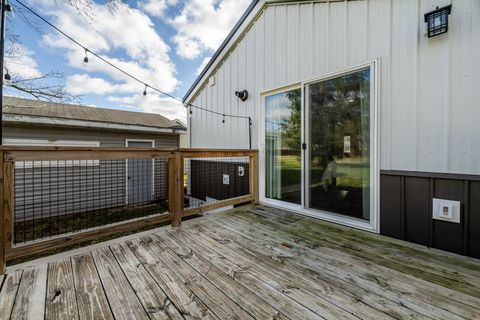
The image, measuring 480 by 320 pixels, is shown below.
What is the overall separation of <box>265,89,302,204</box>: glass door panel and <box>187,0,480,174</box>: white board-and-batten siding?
310mm

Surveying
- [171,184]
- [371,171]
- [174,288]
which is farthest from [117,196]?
[371,171]

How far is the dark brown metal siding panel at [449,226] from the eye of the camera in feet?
5.92

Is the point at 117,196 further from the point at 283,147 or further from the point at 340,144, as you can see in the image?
the point at 340,144

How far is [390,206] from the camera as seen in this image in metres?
2.18

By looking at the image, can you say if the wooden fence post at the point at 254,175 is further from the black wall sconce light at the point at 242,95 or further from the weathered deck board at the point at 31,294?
the weathered deck board at the point at 31,294

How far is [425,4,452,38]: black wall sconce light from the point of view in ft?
6.03

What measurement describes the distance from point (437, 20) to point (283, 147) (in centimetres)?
207

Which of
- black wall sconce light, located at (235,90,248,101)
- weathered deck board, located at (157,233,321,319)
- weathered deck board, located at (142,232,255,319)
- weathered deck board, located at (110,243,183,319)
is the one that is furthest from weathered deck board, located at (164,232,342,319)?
black wall sconce light, located at (235,90,248,101)

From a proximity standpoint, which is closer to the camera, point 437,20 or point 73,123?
point 437,20

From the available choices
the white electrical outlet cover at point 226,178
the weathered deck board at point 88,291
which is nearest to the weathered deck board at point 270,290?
the weathered deck board at point 88,291

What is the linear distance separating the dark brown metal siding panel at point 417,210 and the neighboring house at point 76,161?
352 cm

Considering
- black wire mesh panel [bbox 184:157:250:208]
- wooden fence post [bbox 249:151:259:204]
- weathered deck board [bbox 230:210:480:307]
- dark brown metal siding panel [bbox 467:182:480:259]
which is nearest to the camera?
weathered deck board [bbox 230:210:480:307]

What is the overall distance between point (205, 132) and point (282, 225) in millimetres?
3263

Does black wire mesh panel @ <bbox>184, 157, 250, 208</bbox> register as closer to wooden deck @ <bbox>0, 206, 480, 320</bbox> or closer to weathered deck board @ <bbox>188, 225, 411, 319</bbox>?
wooden deck @ <bbox>0, 206, 480, 320</bbox>
